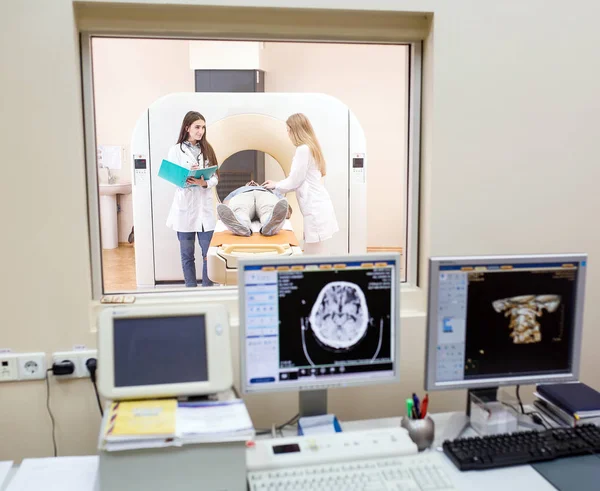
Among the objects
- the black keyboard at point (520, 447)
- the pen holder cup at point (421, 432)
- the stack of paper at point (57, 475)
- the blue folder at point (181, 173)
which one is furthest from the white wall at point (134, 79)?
the black keyboard at point (520, 447)

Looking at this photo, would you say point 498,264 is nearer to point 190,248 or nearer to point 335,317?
point 335,317

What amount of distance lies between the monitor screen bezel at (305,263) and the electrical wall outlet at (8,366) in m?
0.73

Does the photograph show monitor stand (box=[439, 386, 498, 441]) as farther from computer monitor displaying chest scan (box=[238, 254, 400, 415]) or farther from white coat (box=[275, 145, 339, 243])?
white coat (box=[275, 145, 339, 243])

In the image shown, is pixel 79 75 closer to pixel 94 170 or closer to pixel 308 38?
pixel 94 170

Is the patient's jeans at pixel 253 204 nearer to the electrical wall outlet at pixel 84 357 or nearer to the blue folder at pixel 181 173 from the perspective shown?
the blue folder at pixel 181 173

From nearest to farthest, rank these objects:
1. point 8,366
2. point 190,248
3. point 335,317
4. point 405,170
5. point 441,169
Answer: point 335,317
point 8,366
point 441,169
point 405,170
point 190,248

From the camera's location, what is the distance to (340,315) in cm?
133

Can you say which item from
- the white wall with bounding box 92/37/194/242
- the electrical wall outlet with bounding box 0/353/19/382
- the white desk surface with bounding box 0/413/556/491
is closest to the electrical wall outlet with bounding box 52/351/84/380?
the electrical wall outlet with bounding box 0/353/19/382

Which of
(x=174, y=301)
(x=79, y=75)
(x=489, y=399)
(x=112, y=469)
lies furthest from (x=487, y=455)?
(x=79, y=75)

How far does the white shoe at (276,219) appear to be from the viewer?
11.8 feet

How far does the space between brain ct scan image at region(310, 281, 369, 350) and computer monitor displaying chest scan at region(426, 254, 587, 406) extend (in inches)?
6.8

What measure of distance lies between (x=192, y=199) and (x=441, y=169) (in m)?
2.26

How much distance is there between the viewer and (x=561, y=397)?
1490 mm

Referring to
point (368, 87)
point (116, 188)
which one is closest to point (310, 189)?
point (368, 87)
